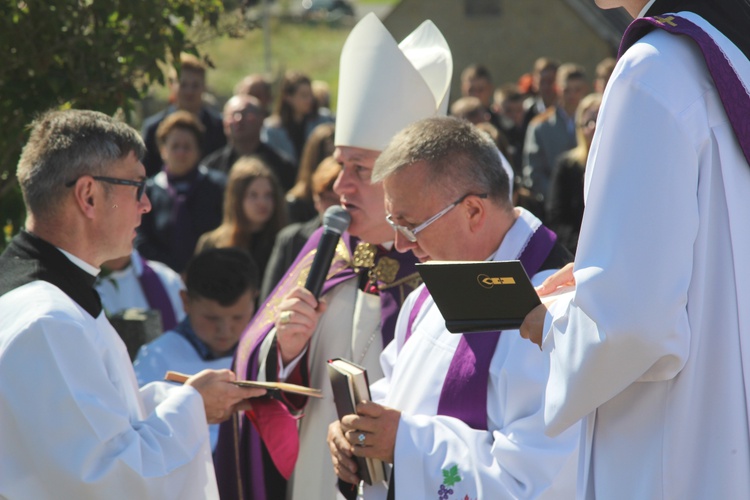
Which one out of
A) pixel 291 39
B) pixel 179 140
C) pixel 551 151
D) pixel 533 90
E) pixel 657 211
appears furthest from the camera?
pixel 291 39

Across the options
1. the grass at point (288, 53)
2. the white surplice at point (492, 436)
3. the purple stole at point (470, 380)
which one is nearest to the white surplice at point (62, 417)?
the white surplice at point (492, 436)

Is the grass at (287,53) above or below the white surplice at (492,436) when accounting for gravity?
below

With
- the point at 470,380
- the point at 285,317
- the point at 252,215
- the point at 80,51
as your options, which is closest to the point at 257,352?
the point at 285,317

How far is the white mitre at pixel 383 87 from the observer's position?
4082 mm

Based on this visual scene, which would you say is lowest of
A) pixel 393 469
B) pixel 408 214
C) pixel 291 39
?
pixel 291 39

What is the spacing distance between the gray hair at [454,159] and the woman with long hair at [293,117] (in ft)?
23.4

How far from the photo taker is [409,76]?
409 cm

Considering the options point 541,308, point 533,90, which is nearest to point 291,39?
point 533,90

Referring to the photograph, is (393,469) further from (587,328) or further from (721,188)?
(721,188)

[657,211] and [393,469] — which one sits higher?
[657,211]

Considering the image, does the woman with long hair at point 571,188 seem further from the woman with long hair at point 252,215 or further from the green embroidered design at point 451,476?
the green embroidered design at point 451,476

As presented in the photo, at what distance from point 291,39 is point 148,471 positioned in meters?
32.2

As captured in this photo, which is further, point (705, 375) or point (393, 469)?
point (393, 469)

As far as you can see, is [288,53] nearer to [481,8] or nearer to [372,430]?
[481,8]
